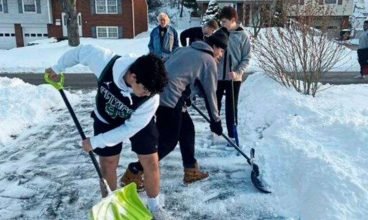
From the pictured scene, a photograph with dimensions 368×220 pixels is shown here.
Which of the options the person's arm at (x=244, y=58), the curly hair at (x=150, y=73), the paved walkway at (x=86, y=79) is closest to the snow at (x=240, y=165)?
the curly hair at (x=150, y=73)

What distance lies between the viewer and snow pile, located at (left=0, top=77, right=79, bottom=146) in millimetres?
6168

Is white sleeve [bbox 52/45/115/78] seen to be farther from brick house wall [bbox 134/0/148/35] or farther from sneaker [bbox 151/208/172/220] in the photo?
brick house wall [bbox 134/0/148/35]

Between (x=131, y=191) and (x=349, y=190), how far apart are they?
1.86 meters

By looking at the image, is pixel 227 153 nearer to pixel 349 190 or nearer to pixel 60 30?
pixel 349 190

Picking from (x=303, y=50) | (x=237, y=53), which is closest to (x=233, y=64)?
(x=237, y=53)

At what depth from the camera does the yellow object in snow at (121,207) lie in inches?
118

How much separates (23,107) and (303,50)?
16.0 ft

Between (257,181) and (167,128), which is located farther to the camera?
(257,181)

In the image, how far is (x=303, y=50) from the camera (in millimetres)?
7281

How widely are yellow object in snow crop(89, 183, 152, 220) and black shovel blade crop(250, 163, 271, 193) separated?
1399mm

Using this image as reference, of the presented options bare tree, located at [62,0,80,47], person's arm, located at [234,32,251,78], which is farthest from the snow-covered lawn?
bare tree, located at [62,0,80,47]

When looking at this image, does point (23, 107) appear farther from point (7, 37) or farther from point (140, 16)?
point (7, 37)

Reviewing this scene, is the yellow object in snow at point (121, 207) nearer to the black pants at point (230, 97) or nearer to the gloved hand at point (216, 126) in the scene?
the gloved hand at point (216, 126)

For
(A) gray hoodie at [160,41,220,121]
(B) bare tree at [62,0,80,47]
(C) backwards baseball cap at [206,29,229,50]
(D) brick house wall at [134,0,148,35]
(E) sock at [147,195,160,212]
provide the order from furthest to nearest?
(D) brick house wall at [134,0,148,35]
(B) bare tree at [62,0,80,47]
(C) backwards baseball cap at [206,29,229,50]
(A) gray hoodie at [160,41,220,121]
(E) sock at [147,195,160,212]
